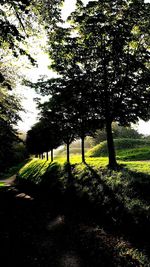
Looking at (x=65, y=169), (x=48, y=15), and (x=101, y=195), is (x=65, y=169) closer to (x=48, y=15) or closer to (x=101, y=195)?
(x=101, y=195)

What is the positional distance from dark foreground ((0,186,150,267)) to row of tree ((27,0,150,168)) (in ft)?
18.4

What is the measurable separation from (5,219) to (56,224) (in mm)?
3655

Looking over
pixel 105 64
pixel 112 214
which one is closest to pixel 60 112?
pixel 105 64

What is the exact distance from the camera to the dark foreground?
868cm

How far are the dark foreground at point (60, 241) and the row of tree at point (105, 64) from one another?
5.61 m

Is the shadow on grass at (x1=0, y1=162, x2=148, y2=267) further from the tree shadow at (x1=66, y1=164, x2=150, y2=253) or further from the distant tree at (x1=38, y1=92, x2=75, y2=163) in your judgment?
the distant tree at (x1=38, y1=92, x2=75, y2=163)

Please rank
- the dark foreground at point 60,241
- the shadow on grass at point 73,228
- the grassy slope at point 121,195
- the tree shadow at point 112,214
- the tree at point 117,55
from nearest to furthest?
Result: the dark foreground at point 60,241, the shadow on grass at point 73,228, the grassy slope at point 121,195, the tree shadow at point 112,214, the tree at point 117,55

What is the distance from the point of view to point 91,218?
13266 mm

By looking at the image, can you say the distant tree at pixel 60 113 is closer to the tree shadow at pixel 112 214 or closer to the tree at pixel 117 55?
the tree at pixel 117 55

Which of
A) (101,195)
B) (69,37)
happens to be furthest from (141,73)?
(101,195)

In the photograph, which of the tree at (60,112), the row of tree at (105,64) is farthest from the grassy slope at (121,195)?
the tree at (60,112)

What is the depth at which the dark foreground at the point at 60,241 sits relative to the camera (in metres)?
8.68

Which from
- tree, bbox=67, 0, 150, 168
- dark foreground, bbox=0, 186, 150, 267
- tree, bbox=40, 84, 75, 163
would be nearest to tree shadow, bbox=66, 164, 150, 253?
dark foreground, bbox=0, 186, 150, 267

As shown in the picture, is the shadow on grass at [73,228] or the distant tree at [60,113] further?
the distant tree at [60,113]
